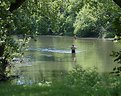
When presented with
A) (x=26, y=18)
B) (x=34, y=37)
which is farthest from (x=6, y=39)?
(x=26, y=18)

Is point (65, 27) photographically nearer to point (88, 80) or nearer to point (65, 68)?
point (65, 68)

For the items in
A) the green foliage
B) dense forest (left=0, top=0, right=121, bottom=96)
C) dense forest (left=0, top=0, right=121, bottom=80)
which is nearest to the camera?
dense forest (left=0, top=0, right=121, bottom=96)

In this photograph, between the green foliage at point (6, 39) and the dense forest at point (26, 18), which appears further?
the green foliage at point (6, 39)

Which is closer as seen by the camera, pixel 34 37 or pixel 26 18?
pixel 34 37

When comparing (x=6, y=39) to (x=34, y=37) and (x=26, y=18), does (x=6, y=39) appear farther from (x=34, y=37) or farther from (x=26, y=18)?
(x=26, y=18)

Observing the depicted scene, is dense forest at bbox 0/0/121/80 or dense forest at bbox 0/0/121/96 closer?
dense forest at bbox 0/0/121/96

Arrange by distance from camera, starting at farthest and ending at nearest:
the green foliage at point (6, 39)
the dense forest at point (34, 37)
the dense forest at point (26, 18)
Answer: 1. the green foliage at point (6, 39)
2. the dense forest at point (26, 18)
3. the dense forest at point (34, 37)

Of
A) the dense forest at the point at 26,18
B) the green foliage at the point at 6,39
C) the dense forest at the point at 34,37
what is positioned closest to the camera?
the dense forest at the point at 34,37

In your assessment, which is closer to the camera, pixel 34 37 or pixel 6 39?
pixel 6 39

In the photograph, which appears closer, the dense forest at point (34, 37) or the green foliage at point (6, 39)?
the dense forest at point (34, 37)

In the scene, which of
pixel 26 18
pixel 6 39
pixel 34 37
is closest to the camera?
pixel 6 39

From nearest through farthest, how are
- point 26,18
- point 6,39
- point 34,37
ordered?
point 6,39 → point 34,37 → point 26,18

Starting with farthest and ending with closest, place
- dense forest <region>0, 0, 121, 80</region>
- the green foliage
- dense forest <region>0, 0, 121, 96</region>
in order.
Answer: the green foliage < dense forest <region>0, 0, 121, 80</region> < dense forest <region>0, 0, 121, 96</region>

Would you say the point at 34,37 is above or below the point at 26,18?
below
